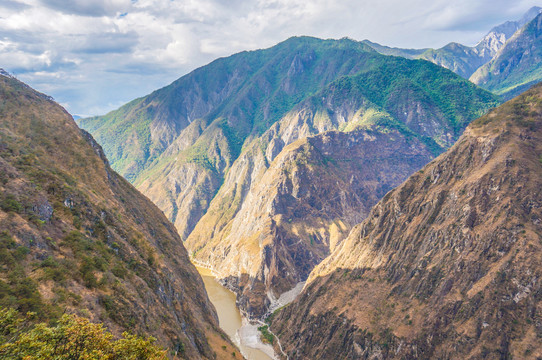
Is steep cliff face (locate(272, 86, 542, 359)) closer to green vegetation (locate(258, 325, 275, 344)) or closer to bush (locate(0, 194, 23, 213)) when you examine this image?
green vegetation (locate(258, 325, 275, 344))

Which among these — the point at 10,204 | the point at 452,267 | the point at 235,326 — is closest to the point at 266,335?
the point at 235,326

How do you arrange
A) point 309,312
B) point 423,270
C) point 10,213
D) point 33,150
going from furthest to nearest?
point 309,312 < point 423,270 < point 33,150 < point 10,213

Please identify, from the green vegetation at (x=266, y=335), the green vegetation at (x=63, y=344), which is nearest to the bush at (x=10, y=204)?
the green vegetation at (x=63, y=344)

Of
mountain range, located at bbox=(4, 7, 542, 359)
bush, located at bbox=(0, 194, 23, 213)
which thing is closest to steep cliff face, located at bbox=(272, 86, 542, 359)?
mountain range, located at bbox=(4, 7, 542, 359)

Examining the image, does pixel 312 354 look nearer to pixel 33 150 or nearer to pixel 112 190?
pixel 112 190

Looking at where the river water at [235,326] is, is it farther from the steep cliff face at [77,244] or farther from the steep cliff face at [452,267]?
the steep cliff face at [77,244]

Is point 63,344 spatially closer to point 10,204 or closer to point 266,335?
point 10,204

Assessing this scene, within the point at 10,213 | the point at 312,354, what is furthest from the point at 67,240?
the point at 312,354
